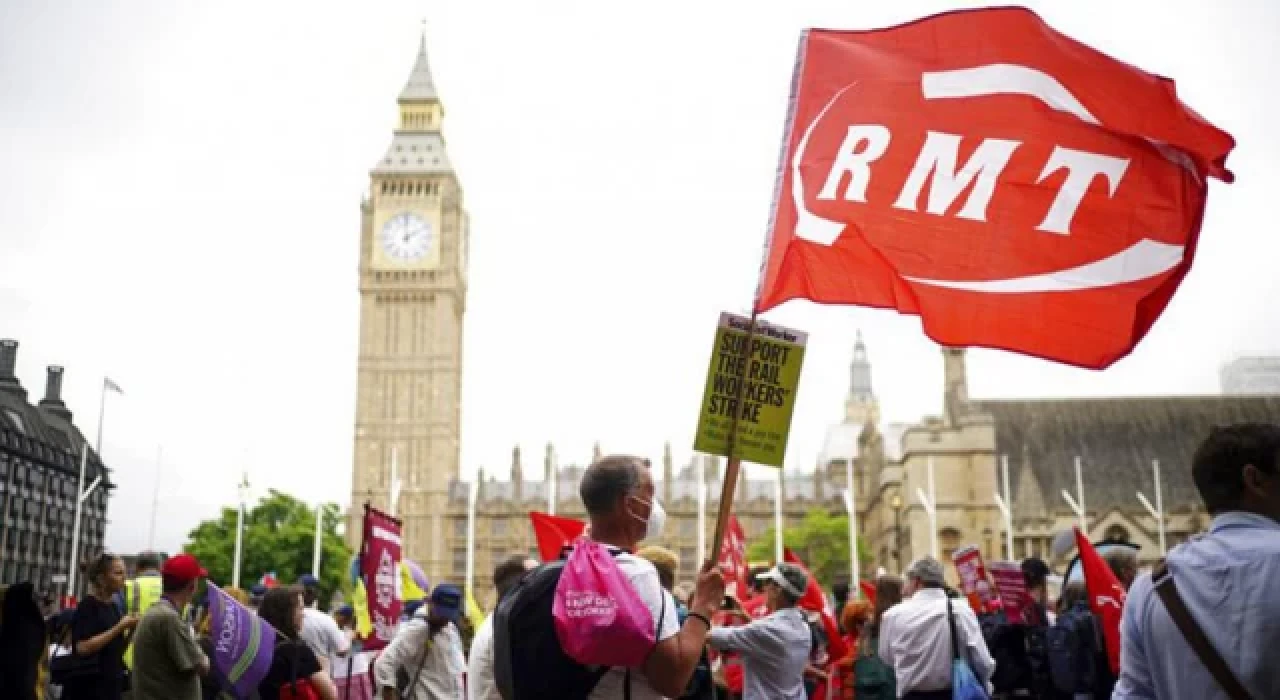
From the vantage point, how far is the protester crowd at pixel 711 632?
3.18 m

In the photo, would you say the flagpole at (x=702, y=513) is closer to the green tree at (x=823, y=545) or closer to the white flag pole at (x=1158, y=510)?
the green tree at (x=823, y=545)

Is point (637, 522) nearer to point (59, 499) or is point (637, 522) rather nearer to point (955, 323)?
point (955, 323)

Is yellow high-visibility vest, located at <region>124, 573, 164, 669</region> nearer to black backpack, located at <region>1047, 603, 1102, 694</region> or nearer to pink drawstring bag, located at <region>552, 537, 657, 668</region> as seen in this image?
black backpack, located at <region>1047, 603, 1102, 694</region>

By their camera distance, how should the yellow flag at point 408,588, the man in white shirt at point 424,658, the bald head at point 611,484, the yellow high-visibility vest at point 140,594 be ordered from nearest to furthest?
the bald head at point 611,484
the man in white shirt at point 424,658
the yellow high-visibility vest at point 140,594
the yellow flag at point 408,588

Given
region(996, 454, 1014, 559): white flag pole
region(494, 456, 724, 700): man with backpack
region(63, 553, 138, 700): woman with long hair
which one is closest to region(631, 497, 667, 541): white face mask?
region(494, 456, 724, 700): man with backpack

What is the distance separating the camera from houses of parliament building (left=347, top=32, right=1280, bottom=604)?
2286 inches

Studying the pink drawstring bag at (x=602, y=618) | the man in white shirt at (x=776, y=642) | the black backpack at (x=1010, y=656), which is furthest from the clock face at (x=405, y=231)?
the pink drawstring bag at (x=602, y=618)

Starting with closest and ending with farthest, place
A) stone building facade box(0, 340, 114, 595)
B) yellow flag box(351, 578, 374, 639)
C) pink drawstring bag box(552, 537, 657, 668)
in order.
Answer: pink drawstring bag box(552, 537, 657, 668)
yellow flag box(351, 578, 374, 639)
stone building facade box(0, 340, 114, 595)

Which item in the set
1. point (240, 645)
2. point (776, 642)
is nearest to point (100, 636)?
point (240, 645)

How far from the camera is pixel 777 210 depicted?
14.8 ft

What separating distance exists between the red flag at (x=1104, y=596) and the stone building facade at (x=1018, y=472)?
4201cm

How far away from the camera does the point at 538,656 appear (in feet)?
11.1

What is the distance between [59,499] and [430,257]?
3799 cm

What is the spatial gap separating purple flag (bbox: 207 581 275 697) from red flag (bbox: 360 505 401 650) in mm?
3666
